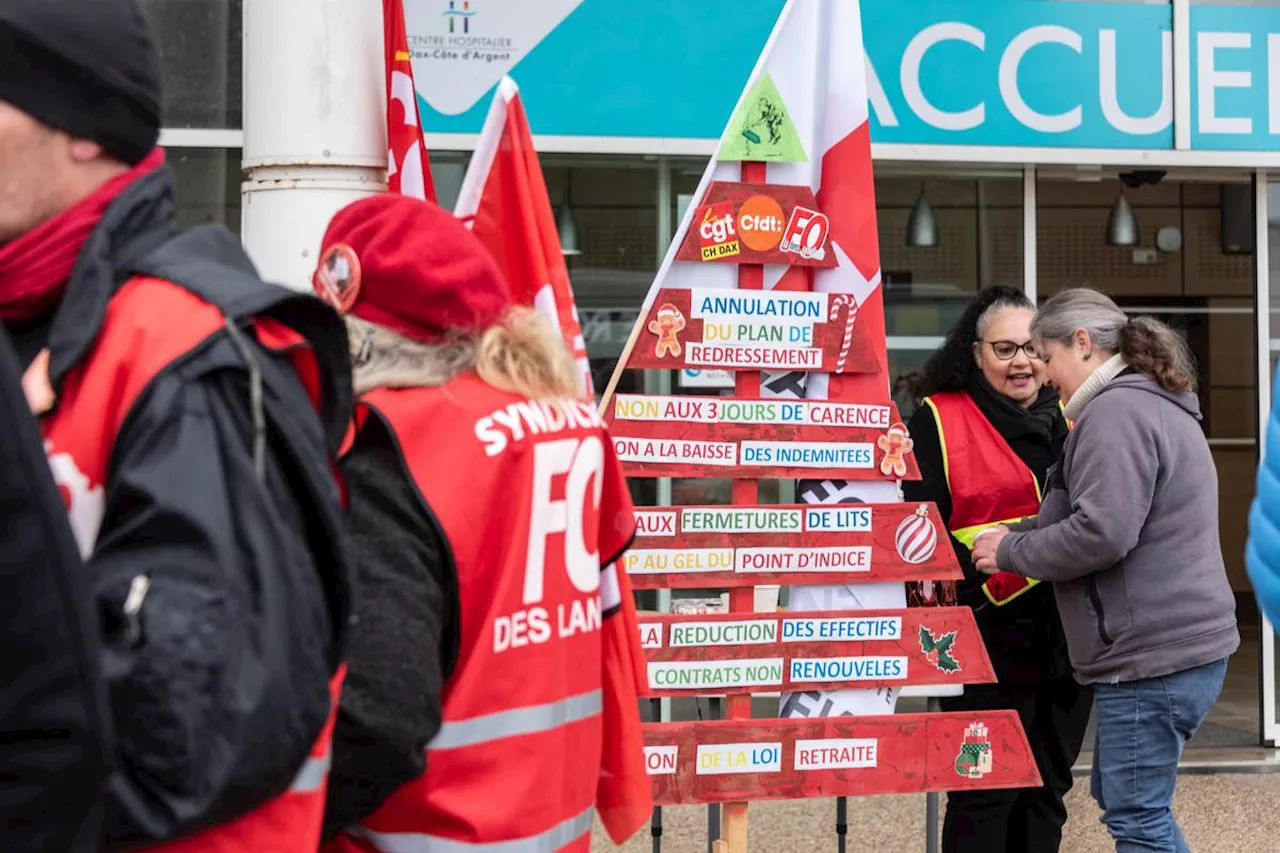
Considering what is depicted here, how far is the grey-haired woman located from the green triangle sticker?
3.48 feet

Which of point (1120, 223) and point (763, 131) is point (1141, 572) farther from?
point (1120, 223)

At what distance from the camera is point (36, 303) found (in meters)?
1.46

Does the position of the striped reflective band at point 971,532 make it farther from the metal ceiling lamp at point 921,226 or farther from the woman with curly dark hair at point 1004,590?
the metal ceiling lamp at point 921,226

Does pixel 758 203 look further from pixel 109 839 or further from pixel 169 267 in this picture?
pixel 109 839

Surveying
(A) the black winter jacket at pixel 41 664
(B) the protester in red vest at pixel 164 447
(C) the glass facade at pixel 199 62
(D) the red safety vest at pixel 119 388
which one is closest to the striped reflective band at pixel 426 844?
(B) the protester in red vest at pixel 164 447

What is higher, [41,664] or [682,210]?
[682,210]

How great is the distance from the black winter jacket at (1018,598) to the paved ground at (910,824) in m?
1.19

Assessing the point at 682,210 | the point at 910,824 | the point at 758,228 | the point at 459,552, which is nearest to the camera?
the point at 459,552

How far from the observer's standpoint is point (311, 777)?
1561 millimetres

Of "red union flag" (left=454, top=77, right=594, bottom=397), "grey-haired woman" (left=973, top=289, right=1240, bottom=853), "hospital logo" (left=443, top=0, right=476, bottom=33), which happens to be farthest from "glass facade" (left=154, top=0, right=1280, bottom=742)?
"red union flag" (left=454, top=77, right=594, bottom=397)

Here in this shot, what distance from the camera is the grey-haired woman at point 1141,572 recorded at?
4.15 metres

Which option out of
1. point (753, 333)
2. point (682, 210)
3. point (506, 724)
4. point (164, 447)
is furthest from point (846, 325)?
point (164, 447)

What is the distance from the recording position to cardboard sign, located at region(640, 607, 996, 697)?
4.02 m

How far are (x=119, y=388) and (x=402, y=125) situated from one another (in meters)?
2.60
